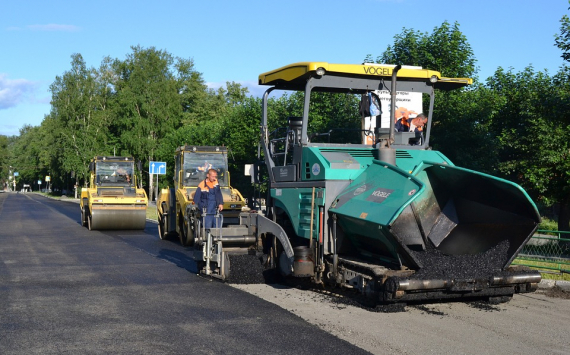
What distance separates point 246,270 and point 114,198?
13651 millimetres

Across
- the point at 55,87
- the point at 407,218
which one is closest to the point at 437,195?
the point at 407,218

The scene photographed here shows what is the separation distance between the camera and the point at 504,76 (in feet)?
72.3

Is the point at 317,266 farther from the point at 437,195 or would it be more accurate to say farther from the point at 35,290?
the point at 35,290

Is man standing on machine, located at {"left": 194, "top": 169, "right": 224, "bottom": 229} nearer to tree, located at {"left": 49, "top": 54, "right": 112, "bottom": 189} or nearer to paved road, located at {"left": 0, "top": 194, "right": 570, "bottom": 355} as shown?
paved road, located at {"left": 0, "top": 194, "right": 570, "bottom": 355}

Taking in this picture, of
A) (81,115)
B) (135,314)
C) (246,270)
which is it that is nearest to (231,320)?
(135,314)

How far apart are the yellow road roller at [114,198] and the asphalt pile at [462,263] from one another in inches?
630

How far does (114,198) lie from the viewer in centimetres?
2273

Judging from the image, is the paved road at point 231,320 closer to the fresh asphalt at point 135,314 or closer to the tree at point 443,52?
the fresh asphalt at point 135,314

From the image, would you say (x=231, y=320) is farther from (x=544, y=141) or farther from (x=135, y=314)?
(x=544, y=141)

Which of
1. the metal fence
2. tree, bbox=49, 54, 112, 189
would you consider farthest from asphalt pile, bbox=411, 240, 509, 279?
tree, bbox=49, 54, 112, 189

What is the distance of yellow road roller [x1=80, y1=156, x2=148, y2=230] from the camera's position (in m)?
22.4

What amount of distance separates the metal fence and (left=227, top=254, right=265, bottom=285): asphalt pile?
4.46 metres

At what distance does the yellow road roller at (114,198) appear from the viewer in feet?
73.6

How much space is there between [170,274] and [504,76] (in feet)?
49.0
